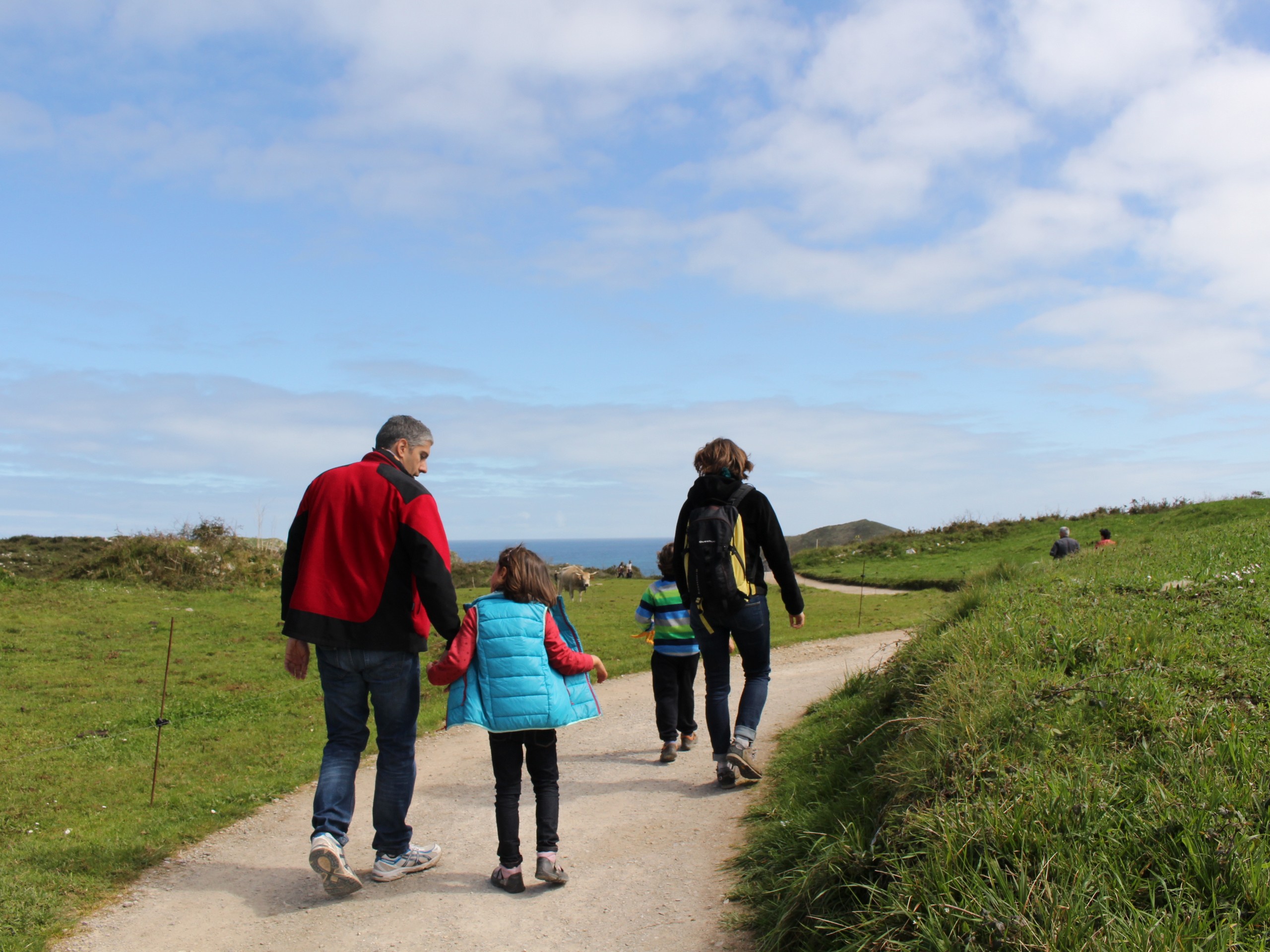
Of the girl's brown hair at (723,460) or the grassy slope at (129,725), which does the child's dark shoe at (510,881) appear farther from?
the girl's brown hair at (723,460)

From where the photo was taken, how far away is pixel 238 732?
9680 mm

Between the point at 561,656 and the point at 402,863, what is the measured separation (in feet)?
4.90

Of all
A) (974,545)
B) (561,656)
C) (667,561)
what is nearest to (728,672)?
(667,561)

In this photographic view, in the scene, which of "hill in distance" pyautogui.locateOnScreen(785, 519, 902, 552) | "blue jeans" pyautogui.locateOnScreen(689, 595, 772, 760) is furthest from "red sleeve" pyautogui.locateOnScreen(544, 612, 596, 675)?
"hill in distance" pyautogui.locateOnScreen(785, 519, 902, 552)

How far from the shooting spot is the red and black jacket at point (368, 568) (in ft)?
16.1

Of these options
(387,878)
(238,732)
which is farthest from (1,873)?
(238,732)

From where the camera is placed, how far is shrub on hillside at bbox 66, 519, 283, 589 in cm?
2270

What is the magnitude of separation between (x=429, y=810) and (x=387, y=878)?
62.2 inches

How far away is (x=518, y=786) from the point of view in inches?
199

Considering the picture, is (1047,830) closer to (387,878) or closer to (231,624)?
(387,878)

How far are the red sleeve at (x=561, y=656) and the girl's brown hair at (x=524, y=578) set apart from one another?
5.7 inches

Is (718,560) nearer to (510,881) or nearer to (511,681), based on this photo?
(511,681)

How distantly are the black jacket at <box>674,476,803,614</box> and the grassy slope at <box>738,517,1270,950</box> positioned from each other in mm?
1174

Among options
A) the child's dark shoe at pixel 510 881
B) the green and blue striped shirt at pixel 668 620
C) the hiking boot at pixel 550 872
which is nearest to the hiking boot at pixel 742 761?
the green and blue striped shirt at pixel 668 620
